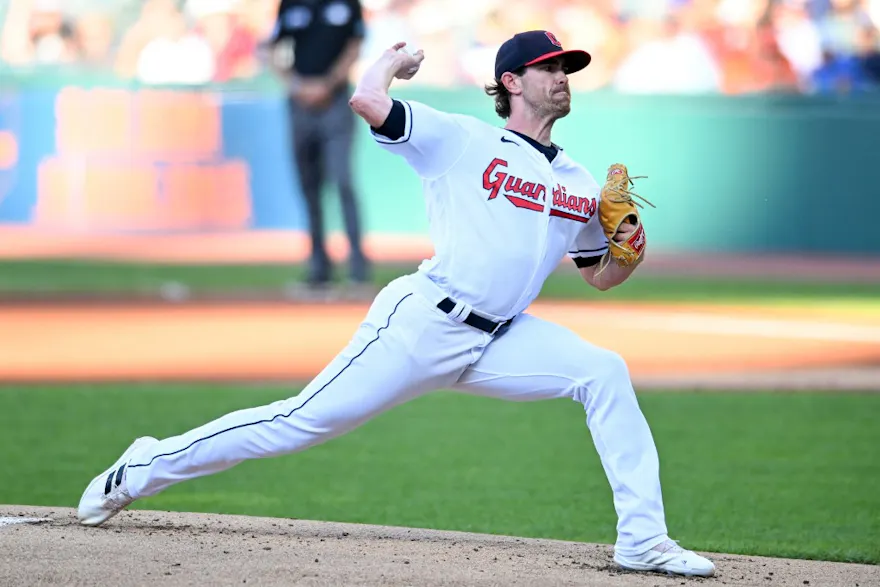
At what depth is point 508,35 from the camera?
18.5 metres

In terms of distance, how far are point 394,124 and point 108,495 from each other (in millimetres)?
1530

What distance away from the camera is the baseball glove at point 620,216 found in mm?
4664

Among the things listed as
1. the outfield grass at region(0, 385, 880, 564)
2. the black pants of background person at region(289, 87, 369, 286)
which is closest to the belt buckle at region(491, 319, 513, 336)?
the outfield grass at region(0, 385, 880, 564)

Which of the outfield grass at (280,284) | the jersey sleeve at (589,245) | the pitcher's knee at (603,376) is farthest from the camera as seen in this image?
the outfield grass at (280,284)

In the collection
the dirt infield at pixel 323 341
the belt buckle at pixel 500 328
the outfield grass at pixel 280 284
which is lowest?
the outfield grass at pixel 280 284

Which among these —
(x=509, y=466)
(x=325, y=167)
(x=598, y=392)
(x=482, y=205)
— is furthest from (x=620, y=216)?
(x=325, y=167)

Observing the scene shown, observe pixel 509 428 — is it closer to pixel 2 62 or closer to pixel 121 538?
pixel 121 538

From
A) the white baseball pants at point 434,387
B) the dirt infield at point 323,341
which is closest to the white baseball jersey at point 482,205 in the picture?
the white baseball pants at point 434,387

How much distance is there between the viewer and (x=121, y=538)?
183 inches

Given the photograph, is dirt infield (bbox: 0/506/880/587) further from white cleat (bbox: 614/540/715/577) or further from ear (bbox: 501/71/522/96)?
ear (bbox: 501/71/522/96)

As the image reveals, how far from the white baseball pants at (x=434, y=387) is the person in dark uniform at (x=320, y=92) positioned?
8.33 m

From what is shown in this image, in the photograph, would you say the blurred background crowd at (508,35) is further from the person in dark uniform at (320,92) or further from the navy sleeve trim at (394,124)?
the navy sleeve trim at (394,124)

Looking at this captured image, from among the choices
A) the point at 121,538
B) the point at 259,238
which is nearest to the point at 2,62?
the point at 259,238

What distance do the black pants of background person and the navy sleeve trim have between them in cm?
840
